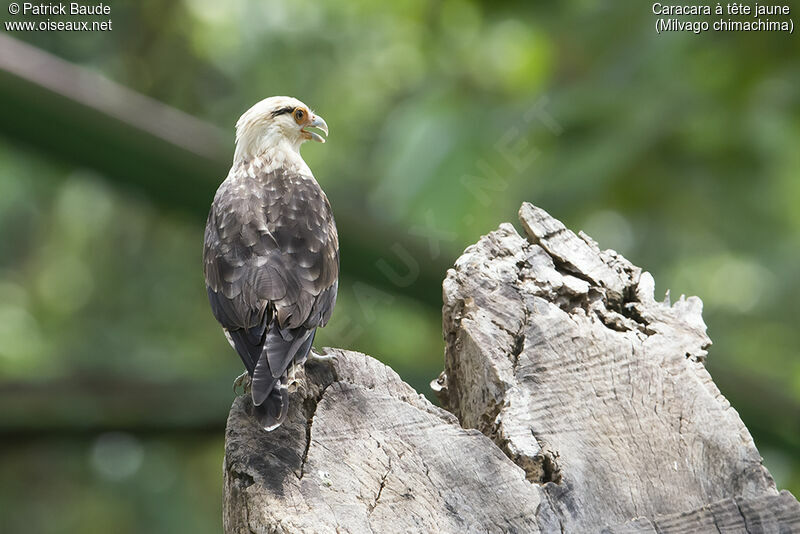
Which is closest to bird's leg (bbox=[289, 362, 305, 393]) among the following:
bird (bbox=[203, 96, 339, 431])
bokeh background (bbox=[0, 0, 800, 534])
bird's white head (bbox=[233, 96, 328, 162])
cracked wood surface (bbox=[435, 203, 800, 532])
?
bird (bbox=[203, 96, 339, 431])

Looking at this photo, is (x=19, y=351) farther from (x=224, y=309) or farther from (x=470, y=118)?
(x=224, y=309)

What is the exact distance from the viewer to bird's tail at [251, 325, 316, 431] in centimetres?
259

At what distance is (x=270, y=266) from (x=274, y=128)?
1.33 meters

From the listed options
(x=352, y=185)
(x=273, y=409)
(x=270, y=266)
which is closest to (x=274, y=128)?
(x=270, y=266)

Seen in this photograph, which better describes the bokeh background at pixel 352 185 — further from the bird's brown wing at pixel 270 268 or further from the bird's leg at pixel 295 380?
the bird's leg at pixel 295 380

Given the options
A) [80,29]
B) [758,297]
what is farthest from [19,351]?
[758,297]

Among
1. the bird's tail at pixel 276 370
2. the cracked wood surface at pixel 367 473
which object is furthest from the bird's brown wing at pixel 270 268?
the cracked wood surface at pixel 367 473

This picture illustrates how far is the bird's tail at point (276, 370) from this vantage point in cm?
259

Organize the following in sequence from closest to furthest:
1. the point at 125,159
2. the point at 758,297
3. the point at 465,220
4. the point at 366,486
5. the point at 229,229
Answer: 1. the point at 366,486
2. the point at 229,229
3. the point at 125,159
4. the point at 465,220
5. the point at 758,297

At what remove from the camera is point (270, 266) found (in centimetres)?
340

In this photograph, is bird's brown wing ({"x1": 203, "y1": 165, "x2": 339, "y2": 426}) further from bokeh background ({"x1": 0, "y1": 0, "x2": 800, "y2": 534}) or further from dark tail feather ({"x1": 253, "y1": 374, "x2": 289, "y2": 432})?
bokeh background ({"x1": 0, "y1": 0, "x2": 800, "y2": 534})

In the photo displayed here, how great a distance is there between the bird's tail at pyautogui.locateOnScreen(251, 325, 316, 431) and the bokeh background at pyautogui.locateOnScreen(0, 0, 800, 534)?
1.34 m

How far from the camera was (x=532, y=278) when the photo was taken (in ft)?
10.4

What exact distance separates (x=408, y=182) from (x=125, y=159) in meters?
2.76
